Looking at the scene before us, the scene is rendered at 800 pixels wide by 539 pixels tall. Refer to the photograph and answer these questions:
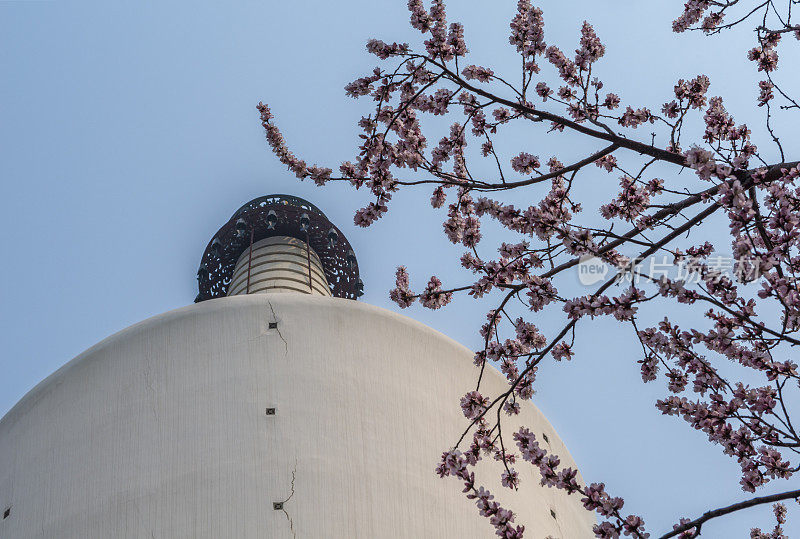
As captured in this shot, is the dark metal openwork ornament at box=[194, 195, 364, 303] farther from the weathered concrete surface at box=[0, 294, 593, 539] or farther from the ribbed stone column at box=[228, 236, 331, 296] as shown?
the weathered concrete surface at box=[0, 294, 593, 539]

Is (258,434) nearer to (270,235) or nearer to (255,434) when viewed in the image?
(255,434)

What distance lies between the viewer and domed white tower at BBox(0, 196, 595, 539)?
8.50m

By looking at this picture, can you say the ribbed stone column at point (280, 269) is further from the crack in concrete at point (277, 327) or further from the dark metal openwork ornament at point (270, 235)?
the crack in concrete at point (277, 327)

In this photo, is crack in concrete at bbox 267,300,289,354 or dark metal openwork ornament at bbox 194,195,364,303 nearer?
crack in concrete at bbox 267,300,289,354

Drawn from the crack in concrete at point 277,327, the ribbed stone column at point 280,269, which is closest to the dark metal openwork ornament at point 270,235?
the ribbed stone column at point 280,269

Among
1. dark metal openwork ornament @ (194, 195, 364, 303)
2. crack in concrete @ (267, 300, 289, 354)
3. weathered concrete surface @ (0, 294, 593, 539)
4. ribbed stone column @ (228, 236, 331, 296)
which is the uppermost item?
dark metal openwork ornament @ (194, 195, 364, 303)

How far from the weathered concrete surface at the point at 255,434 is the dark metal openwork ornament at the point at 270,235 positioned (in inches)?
217

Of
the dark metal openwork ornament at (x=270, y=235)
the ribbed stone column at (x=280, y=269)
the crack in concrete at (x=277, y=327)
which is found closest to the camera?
the crack in concrete at (x=277, y=327)

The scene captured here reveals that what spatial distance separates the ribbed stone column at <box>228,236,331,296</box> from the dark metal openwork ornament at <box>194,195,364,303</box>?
22 cm

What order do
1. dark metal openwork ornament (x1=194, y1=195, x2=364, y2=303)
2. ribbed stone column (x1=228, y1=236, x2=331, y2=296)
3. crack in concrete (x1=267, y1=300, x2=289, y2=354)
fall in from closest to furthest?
crack in concrete (x1=267, y1=300, x2=289, y2=354), ribbed stone column (x1=228, y1=236, x2=331, y2=296), dark metal openwork ornament (x1=194, y1=195, x2=364, y2=303)

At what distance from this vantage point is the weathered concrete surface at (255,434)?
850 centimetres

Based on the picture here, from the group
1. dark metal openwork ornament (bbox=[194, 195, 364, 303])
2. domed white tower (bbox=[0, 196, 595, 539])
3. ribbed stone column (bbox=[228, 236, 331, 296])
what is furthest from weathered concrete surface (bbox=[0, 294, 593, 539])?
dark metal openwork ornament (bbox=[194, 195, 364, 303])

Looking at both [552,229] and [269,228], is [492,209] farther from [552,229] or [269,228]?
[269,228]

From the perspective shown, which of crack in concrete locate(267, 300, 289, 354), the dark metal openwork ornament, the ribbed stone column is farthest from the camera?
the dark metal openwork ornament
